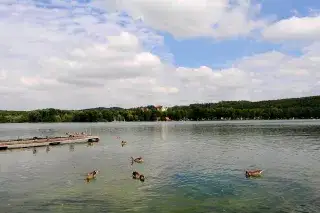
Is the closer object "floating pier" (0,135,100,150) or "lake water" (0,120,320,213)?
"lake water" (0,120,320,213)

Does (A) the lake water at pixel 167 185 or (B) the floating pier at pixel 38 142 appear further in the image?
(B) the floating pier at pixel 38 142

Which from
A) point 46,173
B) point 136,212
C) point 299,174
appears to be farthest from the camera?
point 46,173

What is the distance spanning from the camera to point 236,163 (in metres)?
58.1

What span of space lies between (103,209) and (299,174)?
90.6 ft

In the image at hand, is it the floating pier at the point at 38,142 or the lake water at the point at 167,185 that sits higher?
the floating pier at the point at 38,142

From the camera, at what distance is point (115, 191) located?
3916 cm

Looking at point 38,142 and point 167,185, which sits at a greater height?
point 38,142

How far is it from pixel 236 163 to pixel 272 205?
25.5 meters

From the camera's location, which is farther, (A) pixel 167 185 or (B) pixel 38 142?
(B) pixel 38 142

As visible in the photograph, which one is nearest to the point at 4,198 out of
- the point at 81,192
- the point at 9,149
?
the point at 81,192

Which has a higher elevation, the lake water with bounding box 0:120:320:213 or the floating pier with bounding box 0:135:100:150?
the floating pier with bounding box 0:135:100:150

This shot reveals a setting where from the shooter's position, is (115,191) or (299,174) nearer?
(115,191)

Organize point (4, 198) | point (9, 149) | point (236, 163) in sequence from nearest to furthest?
point (4, 198)
point (236, 163)
point (9, 149)

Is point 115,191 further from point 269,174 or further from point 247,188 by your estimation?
point 269,174
